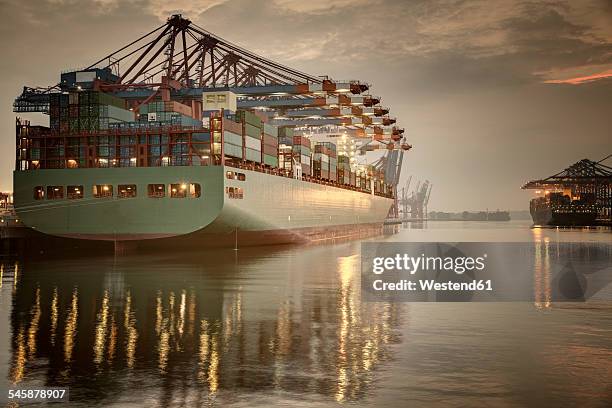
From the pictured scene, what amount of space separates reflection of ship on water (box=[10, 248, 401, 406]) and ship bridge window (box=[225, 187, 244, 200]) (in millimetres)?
26093

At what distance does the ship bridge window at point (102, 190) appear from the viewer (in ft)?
180

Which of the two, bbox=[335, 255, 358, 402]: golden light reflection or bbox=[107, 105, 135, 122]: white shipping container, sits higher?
bbox=[107, 105, 135, 122]: white shipping container

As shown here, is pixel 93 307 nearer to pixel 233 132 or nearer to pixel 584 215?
pixel 233 132

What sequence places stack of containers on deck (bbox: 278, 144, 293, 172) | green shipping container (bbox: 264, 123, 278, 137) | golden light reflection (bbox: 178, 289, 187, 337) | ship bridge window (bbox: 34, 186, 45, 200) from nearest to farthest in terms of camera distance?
1. golden light reflection (bbox: 178, 289, 187, 337)
2. ship bridge window (bbox: 34, 186, 45, 200)
3. green shipping container (bbox: 264, 123, 278, 137)
4. stack of containers on deck (bbox: 278, 144, 293, 172)

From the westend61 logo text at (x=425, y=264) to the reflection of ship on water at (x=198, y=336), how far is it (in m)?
12.6

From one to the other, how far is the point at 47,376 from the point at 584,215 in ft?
584

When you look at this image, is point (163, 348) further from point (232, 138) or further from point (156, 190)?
point (232, 138)

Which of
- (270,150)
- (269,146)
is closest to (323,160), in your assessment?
(270,150)

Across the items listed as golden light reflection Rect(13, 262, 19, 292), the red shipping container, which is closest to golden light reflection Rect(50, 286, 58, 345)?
golden light reflection Rect(13, 262, 19, 292)

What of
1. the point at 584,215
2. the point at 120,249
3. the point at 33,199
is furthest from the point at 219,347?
the point at 584,215

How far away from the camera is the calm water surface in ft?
32.2

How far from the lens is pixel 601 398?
9.51m

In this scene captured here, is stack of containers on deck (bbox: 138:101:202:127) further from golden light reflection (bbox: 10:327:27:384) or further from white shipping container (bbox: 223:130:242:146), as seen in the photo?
golden light reflection (bbox: 10:327:27:384)

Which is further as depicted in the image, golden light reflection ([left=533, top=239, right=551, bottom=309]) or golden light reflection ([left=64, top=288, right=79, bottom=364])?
golden light reflection ([left=533, top=239, right=551, bottom=309])
